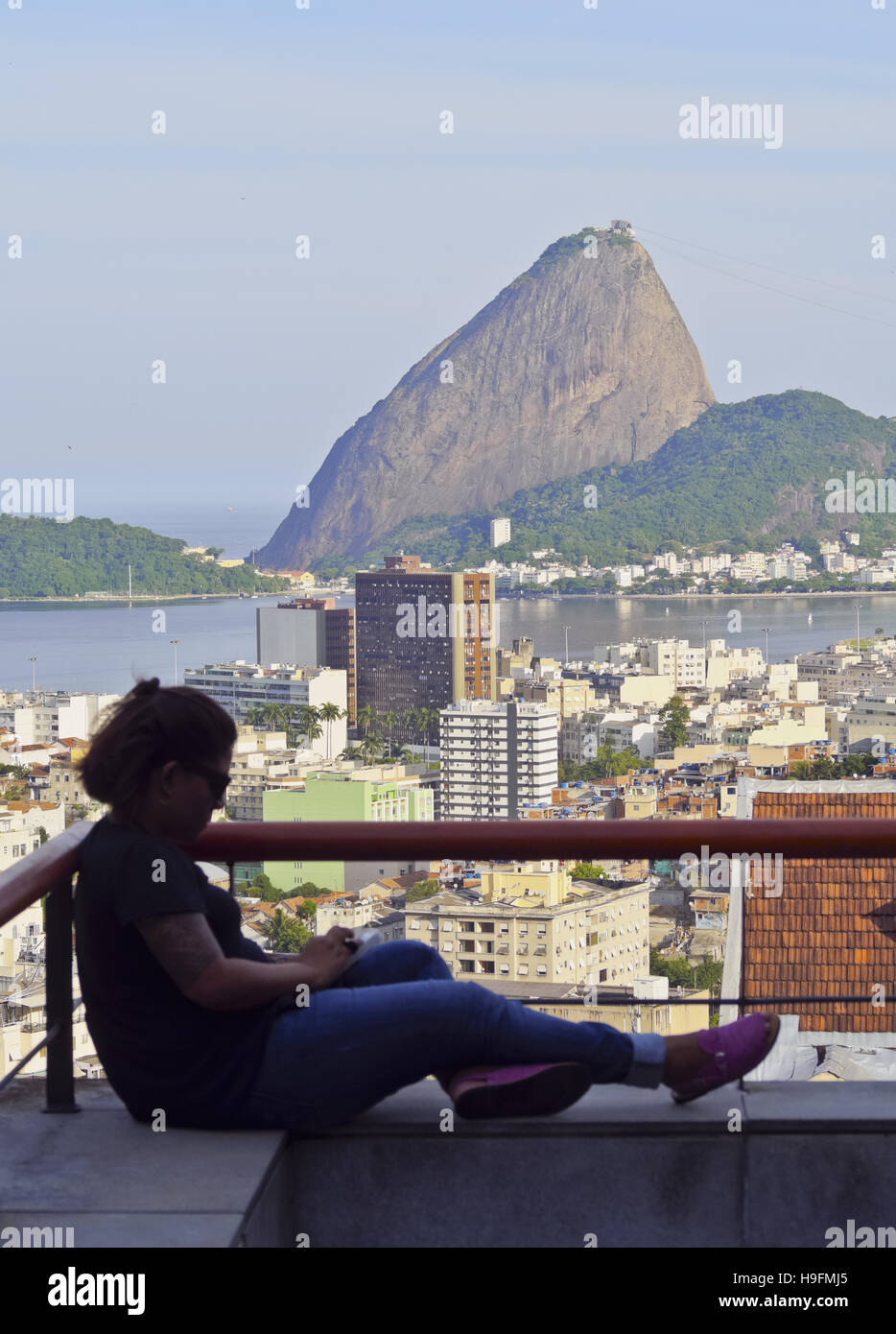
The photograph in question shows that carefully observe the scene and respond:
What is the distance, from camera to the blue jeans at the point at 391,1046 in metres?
1.25

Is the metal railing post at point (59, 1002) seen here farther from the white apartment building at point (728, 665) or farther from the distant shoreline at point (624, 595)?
the distant shoreline at point (624, 595)

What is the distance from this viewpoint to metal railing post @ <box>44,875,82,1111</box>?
55.4 inches

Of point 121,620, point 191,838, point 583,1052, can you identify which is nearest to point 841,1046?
point 583,1052

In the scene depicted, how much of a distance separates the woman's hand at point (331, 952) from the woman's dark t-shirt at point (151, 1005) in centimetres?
5

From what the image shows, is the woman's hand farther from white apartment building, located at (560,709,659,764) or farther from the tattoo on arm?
white apartment building, located at (560,709,659,764)

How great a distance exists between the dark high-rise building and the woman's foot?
39.0 m

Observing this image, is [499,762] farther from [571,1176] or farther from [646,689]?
[571,1176]

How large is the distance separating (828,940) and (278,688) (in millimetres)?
37288

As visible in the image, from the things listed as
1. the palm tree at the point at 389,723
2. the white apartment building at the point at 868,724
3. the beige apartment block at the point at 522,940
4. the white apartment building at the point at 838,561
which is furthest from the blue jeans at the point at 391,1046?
the white apartment building at the point at 838,561

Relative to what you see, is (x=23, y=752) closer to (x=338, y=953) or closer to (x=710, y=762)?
(x=710, y=762)

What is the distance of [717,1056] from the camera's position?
1.34 m

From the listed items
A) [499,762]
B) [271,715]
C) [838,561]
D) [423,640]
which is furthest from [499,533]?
[499,762]

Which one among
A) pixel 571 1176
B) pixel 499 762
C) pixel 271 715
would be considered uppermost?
pixel 571 1176

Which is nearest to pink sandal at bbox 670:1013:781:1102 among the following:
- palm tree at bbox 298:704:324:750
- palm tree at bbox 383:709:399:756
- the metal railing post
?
the metal railing post
